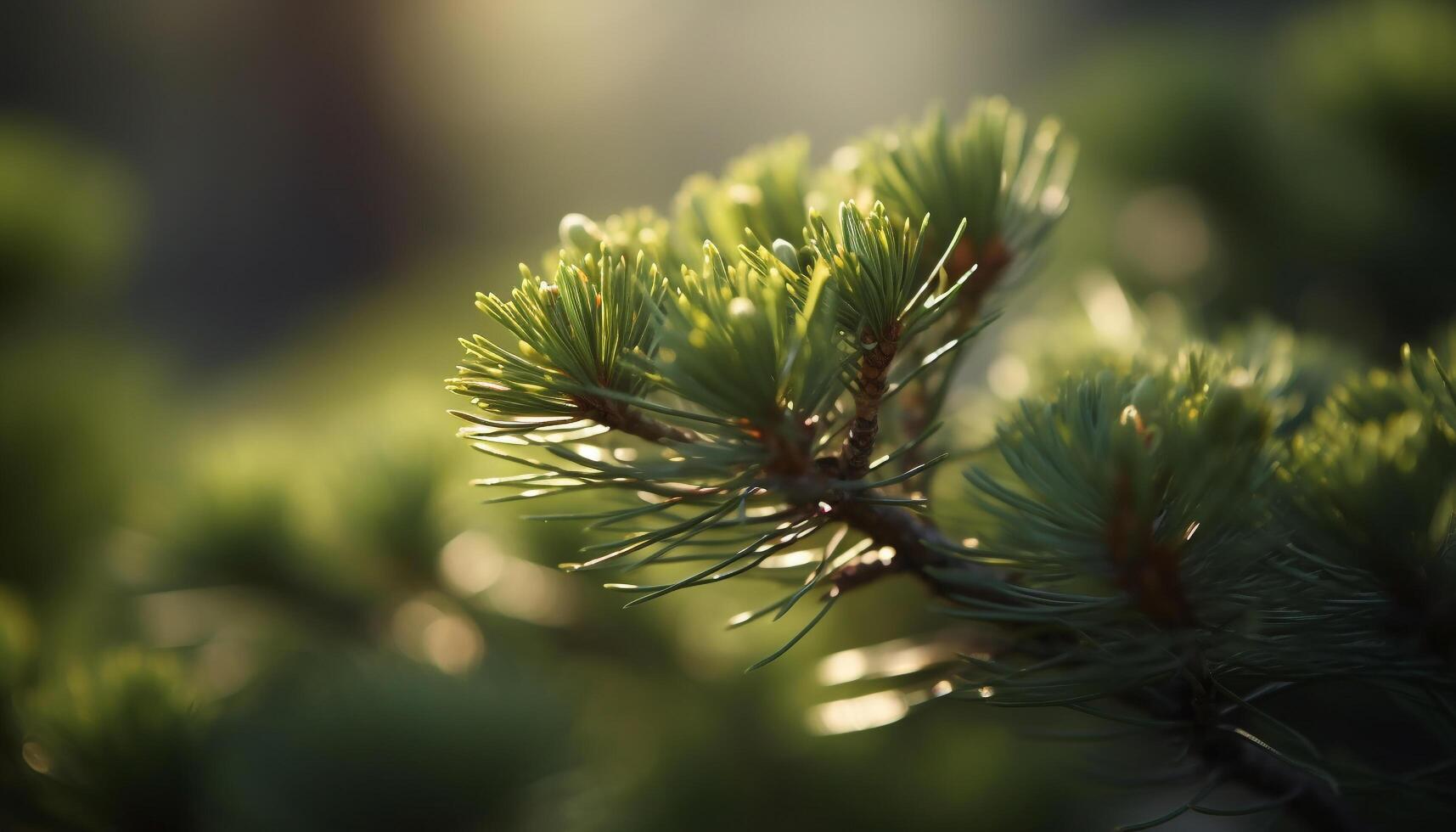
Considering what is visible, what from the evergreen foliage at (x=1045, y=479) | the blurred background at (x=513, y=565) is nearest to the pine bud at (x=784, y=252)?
the evergreen foliage at (x=1045, y=479)

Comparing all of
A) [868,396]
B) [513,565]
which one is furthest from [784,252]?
[513,565]

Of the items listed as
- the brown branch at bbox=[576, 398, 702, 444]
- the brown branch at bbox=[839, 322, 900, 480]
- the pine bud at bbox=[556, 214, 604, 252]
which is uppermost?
the pine bud at bbox=[556, 214, 604, 252]

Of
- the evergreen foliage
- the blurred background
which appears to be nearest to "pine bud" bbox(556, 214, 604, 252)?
the evergreen foliage

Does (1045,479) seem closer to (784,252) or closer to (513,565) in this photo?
(784,252)

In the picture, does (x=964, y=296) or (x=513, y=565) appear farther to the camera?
(x=513, y=565)

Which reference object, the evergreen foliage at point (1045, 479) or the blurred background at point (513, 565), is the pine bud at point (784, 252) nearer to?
the evergreen foliage at point (1045, 479)

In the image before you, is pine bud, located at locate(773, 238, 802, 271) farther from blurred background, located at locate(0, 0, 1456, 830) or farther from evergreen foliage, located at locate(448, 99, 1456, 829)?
blurred background, located at locate(0, 0, 1456, 830)

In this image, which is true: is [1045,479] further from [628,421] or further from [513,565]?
[513,565]

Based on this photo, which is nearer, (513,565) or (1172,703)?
(1172,703)

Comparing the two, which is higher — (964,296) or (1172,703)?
(964,296)
